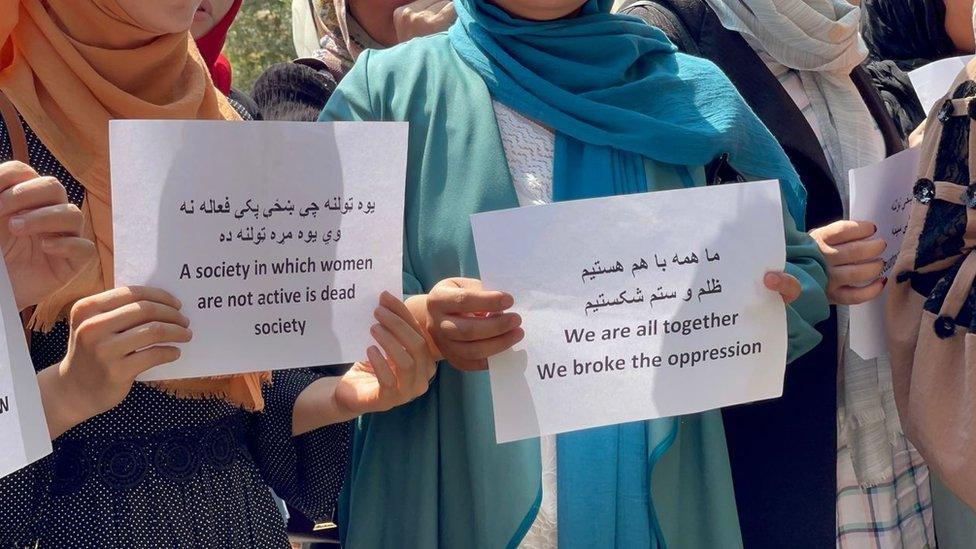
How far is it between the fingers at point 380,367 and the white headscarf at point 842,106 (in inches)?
47.0

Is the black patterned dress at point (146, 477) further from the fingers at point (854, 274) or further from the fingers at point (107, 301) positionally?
the fingers at point (854, 274)

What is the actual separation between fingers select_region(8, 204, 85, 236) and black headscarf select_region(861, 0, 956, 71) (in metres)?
2.52

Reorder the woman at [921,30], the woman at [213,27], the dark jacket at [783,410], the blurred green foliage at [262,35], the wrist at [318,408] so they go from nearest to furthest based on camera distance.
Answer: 1. the wrist at [318,408]
2. the dark jacket at [783,410]
3. the woman at [213,27]
4. the woman at [921,30]
5. the blurred green foliage at [262,35]

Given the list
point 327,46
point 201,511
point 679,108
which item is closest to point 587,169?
point 679,108

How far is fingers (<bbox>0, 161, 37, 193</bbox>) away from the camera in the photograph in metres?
1.48

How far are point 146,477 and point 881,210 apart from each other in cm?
138

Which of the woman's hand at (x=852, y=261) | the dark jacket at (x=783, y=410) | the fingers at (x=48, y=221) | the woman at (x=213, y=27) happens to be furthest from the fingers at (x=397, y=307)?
the woman at (x=213, y=27)

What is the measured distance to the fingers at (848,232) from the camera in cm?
219

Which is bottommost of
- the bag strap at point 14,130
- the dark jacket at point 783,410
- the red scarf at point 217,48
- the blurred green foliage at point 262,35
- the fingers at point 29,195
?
the dark jacket at point 783,410

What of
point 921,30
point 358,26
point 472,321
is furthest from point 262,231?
point 921,30

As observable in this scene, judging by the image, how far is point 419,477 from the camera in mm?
1973

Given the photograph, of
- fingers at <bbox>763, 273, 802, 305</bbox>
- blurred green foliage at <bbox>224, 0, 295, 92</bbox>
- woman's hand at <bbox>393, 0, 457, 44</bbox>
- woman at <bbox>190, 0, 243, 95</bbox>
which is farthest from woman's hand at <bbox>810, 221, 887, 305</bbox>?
blurred green foliage at <bbox>224, 0, 295, 92</bbox>

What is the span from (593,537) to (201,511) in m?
0.62

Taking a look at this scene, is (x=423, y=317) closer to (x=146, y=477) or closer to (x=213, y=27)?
(x=146, y=477)
